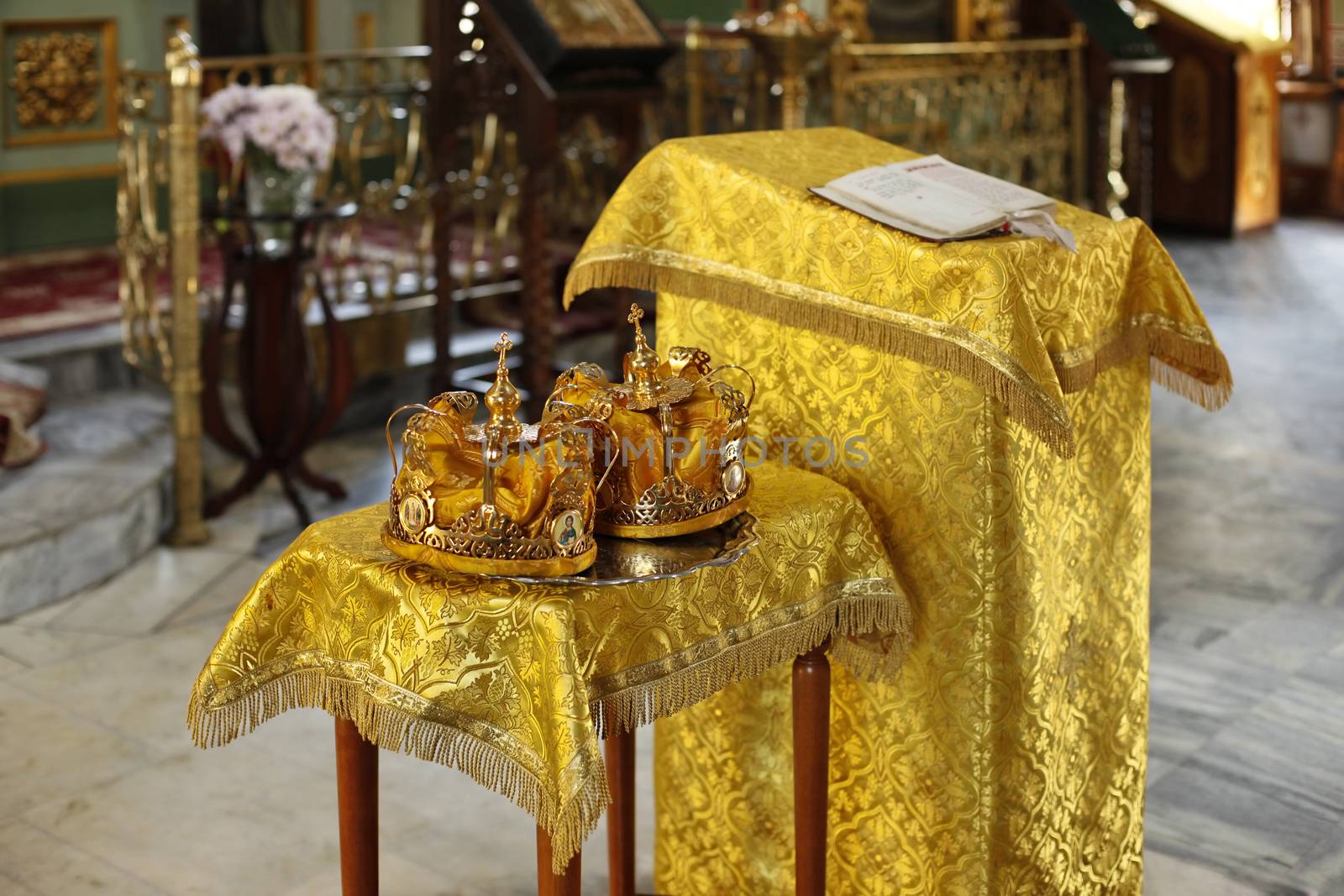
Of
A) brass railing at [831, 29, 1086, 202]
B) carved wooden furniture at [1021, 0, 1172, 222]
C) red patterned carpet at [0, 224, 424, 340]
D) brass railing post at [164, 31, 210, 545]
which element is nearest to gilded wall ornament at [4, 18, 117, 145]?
red patterned carpet at [0, 224, 424, 340]

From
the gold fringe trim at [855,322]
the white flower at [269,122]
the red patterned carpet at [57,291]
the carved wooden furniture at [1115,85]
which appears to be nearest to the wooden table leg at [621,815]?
the gold fringe trim at [855,322]

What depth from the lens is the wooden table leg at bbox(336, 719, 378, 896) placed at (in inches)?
83.1

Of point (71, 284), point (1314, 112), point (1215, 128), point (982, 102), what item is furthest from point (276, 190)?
point (1314, 112)

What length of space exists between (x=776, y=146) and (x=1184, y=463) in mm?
3600

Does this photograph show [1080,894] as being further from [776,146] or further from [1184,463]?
[1184,463]

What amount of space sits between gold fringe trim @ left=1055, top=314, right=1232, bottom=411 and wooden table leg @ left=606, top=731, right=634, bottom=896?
2.94 feet

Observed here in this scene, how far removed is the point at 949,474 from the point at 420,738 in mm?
904

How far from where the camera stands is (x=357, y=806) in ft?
6.98

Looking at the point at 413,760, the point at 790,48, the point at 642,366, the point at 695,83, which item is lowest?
the point at 413,760

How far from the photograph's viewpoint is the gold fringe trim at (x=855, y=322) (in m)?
2.21

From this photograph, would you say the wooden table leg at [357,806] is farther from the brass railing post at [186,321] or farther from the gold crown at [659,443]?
the brass railing post at [186,321]

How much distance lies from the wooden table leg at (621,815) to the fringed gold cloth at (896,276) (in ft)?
2.42

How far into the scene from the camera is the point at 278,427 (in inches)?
205

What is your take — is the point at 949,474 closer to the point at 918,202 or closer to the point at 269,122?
the point at 918,202
